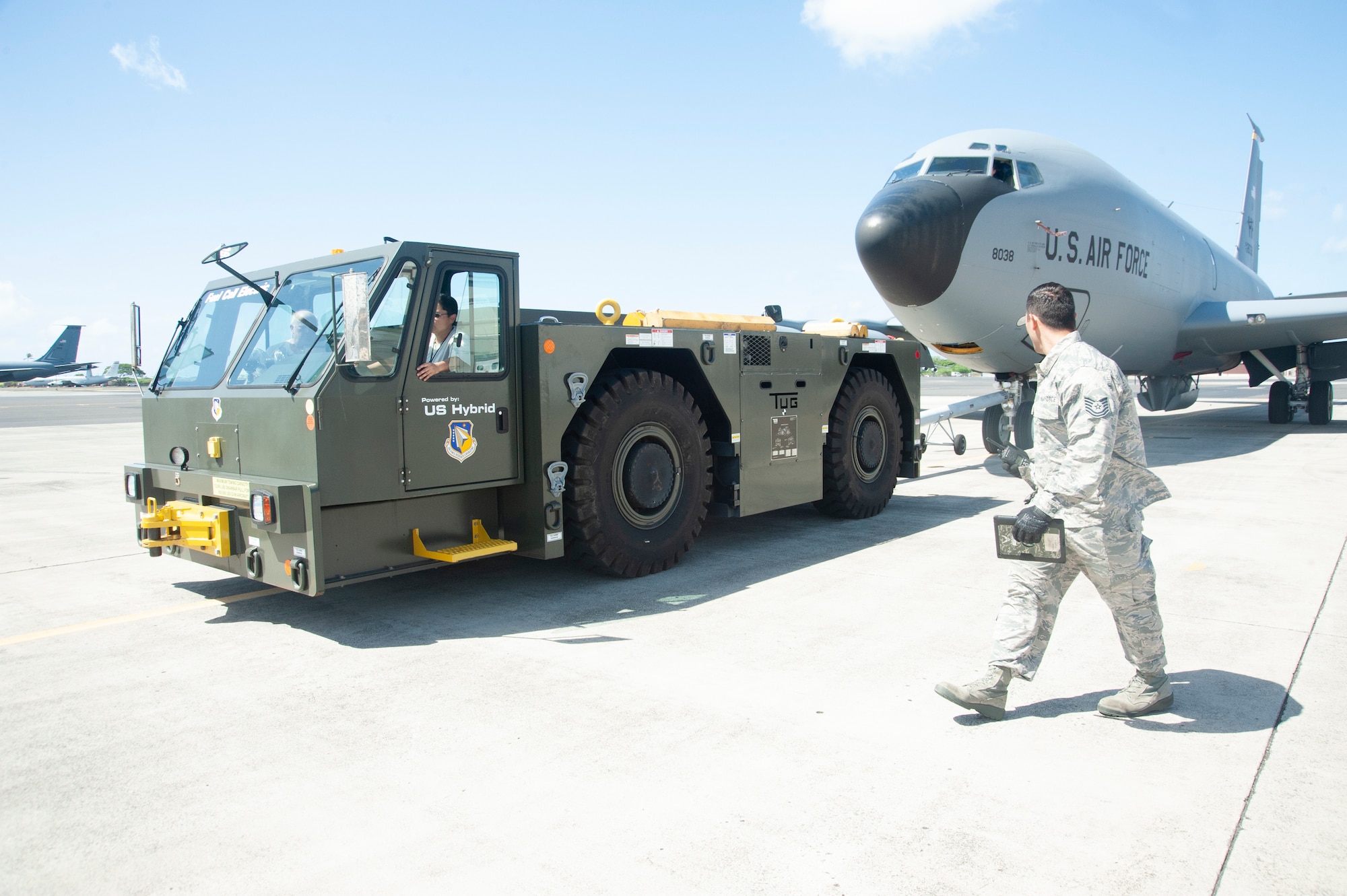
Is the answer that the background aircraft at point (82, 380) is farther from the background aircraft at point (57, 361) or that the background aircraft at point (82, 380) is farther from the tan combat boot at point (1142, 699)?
the tan combat boot at point (1142, 699)

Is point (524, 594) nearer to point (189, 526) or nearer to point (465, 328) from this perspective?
point (465, 328)

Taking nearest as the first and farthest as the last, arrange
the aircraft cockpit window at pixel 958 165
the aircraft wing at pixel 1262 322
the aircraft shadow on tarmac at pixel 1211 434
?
the aircraft cockpit window at pixel 958 165 < the aircraft shadow on tarmac at pixel 1211 434 < the aircraft wing at pixel 1262 322

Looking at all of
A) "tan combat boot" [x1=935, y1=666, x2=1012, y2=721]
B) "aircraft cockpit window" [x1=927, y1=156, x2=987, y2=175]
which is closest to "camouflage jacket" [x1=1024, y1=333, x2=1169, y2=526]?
"tan combat boot" [x1=935, y1=666, x2=1012, y2=721]

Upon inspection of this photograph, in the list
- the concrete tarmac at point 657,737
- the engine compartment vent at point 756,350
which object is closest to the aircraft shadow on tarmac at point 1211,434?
the engine compartment vent at point 756,350

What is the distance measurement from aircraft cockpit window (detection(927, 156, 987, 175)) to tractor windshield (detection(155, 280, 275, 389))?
8.52 m

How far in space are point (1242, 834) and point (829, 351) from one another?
5.71 meters

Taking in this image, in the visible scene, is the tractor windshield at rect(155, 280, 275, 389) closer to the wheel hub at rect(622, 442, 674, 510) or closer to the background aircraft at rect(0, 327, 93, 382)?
the wheel hub at rect(622, 442, 674, 510)

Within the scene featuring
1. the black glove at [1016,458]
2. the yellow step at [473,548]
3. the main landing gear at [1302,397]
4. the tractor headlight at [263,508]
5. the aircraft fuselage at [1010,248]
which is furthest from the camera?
the main landing gear at [1302,397]

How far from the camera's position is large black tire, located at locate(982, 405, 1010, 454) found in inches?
523

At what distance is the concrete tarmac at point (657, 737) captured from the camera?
2723 mm

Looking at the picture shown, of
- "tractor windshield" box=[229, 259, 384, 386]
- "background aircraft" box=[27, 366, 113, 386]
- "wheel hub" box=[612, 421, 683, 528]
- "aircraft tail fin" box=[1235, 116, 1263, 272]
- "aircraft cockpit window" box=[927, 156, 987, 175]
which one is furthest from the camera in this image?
"background aircraft" box=[27, 366, 113, 386]

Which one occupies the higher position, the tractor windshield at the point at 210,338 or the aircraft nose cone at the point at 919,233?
the aircraft nose cone at the point at 919,233

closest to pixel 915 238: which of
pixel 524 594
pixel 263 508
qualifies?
pixel 524 594

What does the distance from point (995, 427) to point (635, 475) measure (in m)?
9.32
